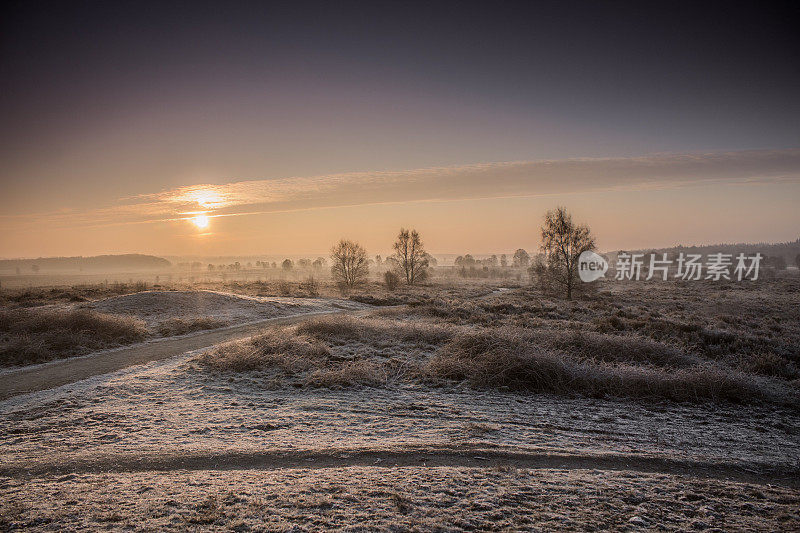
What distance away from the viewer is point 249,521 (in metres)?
4.19

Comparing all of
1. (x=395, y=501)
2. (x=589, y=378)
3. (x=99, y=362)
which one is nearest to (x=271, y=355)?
(x=99, y=362)

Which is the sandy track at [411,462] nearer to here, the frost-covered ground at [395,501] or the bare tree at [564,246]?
the frost-covered ground at [395,501]

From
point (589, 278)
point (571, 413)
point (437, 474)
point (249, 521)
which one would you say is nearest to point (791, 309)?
point (589, 278)

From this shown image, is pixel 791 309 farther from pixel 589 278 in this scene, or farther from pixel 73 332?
pixel 73 332

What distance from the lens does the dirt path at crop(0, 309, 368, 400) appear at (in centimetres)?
1023

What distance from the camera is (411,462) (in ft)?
18.5

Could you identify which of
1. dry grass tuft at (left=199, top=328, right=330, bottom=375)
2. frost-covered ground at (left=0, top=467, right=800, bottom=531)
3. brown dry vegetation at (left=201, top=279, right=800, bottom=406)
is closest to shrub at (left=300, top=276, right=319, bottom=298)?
brown dry vegetation at (left=201, top=279, right=800, bottom=406)

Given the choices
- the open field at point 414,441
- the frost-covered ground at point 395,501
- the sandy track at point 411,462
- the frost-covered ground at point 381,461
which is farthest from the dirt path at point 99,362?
the frost-covered ground at point 395,501

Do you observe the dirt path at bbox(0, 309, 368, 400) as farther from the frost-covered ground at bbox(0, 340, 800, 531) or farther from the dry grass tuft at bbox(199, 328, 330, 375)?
the dry grass tuft at bbox(199, 328, 330, 375)

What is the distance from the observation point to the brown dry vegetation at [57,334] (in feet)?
41.8

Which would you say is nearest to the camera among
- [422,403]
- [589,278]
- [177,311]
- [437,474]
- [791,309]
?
[437,474]

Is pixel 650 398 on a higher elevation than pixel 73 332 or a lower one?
lower

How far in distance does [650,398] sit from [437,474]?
20.9 feet

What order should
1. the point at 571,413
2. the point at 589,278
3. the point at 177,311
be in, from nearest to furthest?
1. the point at 571,413
2. the point at 177,311
3. the point at 589,278
